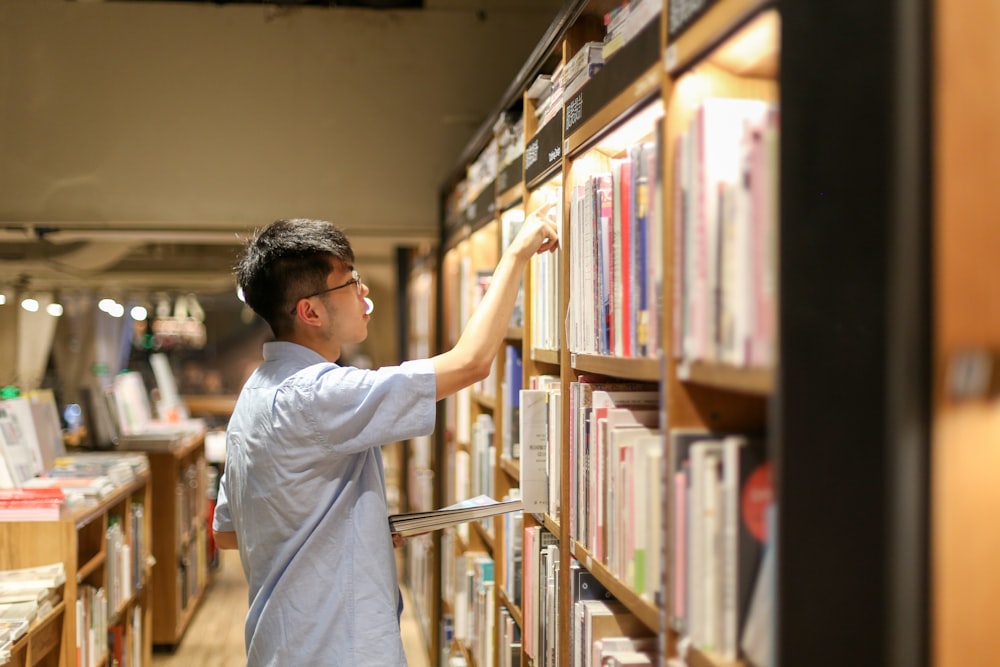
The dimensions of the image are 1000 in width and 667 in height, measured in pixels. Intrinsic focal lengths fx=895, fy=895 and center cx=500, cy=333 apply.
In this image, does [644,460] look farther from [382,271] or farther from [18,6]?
[382,271]

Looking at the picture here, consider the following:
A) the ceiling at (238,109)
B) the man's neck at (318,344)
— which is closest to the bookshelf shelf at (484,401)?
the man's neck at (318,344)

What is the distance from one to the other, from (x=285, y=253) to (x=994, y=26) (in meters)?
1.49

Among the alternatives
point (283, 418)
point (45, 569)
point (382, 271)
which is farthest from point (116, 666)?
point (382, 271)

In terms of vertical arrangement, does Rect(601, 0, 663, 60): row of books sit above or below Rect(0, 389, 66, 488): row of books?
above

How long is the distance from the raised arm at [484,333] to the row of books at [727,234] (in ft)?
2.16

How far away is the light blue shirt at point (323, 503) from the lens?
6.08 ft

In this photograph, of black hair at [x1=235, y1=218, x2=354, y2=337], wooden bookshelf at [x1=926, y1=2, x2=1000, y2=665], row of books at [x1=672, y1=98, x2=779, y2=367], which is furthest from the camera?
black hair at [x1=235, y1=218, x2=354, y2=337]

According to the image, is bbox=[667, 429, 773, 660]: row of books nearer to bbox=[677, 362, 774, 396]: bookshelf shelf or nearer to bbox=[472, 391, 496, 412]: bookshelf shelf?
bbox=[677, 362, 774, 396]: bookshelf shelf

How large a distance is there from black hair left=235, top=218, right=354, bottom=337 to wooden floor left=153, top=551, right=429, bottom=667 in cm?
317

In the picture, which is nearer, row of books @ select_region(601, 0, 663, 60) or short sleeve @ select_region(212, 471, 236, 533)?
row of books @ select_region(601, 0, 663, 60)

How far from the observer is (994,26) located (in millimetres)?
898

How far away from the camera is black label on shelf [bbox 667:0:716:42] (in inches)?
45.3

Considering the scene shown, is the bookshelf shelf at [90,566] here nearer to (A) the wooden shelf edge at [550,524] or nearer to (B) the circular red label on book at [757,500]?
(A) the wooden shelf edge at [550,524]

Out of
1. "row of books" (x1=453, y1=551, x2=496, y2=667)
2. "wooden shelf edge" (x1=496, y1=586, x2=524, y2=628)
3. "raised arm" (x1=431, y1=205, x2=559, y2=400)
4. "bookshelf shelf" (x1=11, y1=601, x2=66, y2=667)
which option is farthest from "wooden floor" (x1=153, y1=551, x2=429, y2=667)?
"raised arm" (x1=431, y1=205, x2=559, y2=400)
